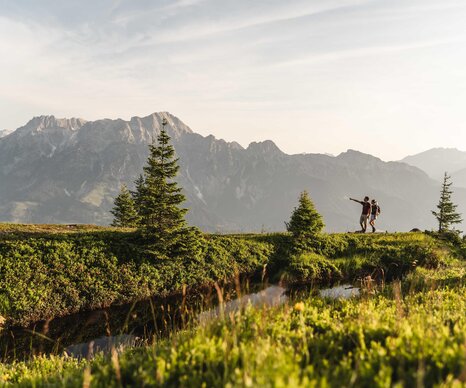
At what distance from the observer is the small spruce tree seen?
28531 mm

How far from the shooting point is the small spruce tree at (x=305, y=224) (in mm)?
28531

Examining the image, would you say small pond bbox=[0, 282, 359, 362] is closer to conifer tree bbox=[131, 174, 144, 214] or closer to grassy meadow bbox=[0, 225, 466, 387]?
grassy meadow bbox=[0, 225, 466, 387]

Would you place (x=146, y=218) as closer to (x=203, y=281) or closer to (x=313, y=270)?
(x=203, y=281)

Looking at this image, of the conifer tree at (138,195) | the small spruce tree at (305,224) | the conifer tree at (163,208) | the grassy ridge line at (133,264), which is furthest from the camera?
the conifer tree at (138,195)

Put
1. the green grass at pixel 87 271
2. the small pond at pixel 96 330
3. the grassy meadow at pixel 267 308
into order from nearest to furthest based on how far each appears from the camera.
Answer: the grassy meadow at pixel 267 308
the small pond at pixel 96 330
the green grass at pixel 87 271

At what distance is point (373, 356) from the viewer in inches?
173

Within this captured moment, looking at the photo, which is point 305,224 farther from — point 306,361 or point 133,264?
point 306,361

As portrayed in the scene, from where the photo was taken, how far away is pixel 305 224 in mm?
28875

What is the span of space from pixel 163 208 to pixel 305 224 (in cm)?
1261

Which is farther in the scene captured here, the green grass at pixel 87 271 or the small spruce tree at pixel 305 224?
the small spruce tree at pixel 305 224

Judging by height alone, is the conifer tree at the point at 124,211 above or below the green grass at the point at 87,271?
above

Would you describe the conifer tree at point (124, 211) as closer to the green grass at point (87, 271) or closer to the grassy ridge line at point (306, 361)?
the green grass at point (87, 271)

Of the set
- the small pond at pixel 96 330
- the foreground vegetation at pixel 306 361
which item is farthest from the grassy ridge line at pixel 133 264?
the foreground vegetation at pixel 306 361

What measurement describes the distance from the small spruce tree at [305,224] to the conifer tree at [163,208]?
9809 millimetres
